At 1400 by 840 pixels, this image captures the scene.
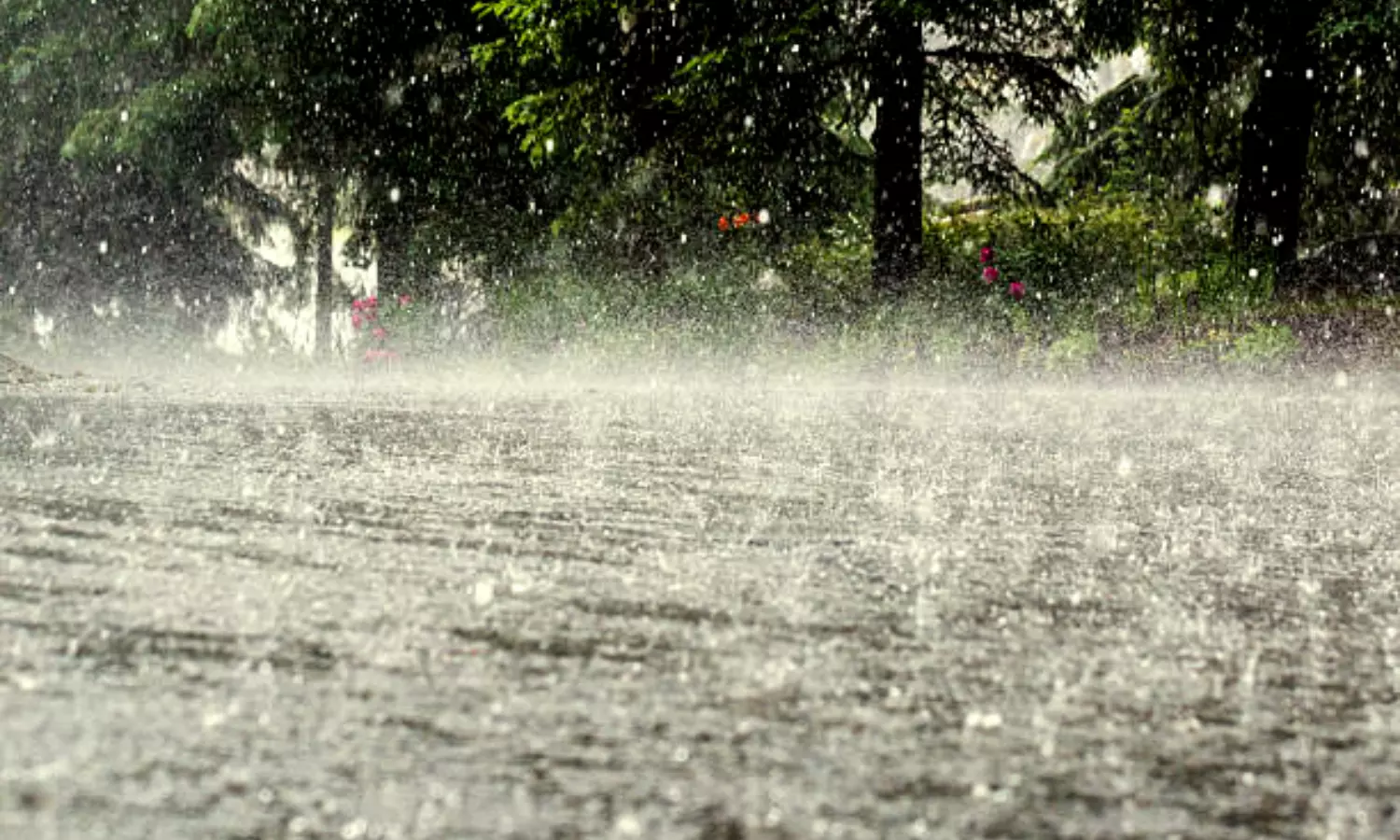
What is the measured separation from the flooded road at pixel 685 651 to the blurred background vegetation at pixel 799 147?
414 inches

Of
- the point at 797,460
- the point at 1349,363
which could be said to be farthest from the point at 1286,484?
the point at 1349,363

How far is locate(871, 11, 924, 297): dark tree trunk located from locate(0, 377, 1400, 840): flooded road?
10.9 m

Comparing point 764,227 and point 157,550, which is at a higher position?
point 764,227

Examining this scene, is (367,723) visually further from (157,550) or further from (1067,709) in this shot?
(157,550)

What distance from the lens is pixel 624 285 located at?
17.0 meters

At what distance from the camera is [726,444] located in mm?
6449

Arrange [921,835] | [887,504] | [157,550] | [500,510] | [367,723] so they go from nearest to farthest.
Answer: [921,835] → [367,723] → [157,550] → [500,510] → [887,504]

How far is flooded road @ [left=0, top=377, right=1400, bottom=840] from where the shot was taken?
142cm

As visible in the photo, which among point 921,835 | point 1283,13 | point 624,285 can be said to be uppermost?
point 1283,13

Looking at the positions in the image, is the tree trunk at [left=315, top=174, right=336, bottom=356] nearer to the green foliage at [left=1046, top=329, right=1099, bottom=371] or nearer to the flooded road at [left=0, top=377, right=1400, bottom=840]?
the green foliage at [left=1046, top=329, right=1099, bottom=371]

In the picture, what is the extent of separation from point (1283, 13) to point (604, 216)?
22.1 ft

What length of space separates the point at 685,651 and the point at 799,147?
48.3ft

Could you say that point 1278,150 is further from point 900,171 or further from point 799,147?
point 799,147

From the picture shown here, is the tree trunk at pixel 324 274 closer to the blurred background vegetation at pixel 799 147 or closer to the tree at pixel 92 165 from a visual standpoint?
the blurred background vegetation at pixel 799 147
